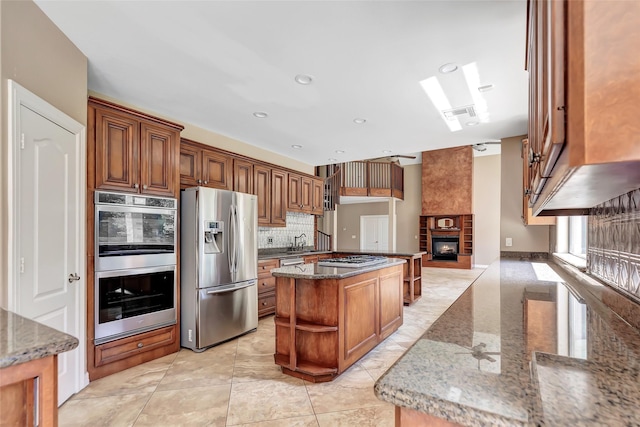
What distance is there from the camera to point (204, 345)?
3189 millimetres

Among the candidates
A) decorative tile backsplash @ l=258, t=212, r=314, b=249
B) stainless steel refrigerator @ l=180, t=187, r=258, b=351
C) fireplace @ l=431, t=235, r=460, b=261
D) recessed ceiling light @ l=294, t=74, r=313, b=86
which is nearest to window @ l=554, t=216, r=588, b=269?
recessed ceiling light @ l=294, t=74, r=313, b=86

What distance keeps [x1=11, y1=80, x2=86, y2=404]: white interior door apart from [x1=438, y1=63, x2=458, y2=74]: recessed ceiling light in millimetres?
2877

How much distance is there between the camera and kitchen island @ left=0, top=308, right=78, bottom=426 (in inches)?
34.1

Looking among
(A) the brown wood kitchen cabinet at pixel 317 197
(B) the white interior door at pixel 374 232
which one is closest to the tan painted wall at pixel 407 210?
(B) the white interior door at pixel 374 232

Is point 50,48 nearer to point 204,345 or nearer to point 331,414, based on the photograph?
point 204,345

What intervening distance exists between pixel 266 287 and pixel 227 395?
6.47 feet

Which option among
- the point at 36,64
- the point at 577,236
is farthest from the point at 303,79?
the point at 577,236

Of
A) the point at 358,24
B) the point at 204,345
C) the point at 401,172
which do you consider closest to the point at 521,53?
the point at 358,24

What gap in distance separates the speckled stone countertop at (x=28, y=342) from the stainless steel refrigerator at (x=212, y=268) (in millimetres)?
2121

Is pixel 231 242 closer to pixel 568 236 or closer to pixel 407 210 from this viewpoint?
pixel 568 236

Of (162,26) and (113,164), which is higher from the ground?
(162,26)

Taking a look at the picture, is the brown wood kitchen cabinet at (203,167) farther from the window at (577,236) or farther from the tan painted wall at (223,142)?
the window at (577,236)

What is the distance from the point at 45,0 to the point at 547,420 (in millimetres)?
2912

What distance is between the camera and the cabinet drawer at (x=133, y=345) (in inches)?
101
